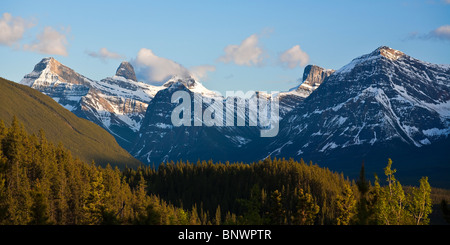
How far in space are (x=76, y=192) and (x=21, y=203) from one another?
1285 inches

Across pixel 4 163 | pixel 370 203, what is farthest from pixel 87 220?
pixel 370 203

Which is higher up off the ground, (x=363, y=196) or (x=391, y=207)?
(x=363, y=196)

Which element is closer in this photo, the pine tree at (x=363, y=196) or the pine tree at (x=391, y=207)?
the pine tree at (x=363, y=196)

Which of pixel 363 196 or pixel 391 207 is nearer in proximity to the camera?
pixel 363 196

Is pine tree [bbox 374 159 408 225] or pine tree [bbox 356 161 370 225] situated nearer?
pine tree [bbox 356 161 370 225]
